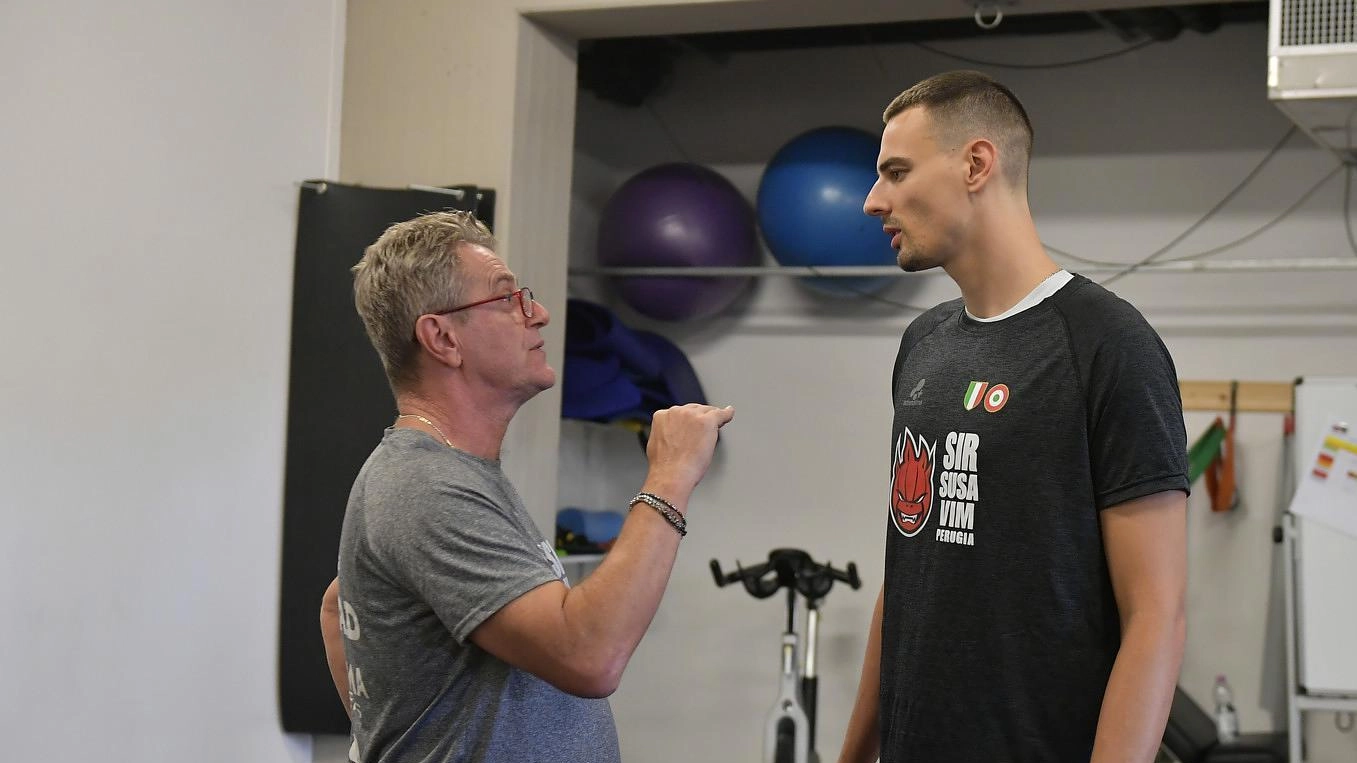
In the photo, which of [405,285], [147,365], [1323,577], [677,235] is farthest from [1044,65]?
[405,285]

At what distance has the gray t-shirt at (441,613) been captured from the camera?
4.65ft

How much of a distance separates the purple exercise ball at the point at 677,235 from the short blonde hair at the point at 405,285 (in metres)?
2.83

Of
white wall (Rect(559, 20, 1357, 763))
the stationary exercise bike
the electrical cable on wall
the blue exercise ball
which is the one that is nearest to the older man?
the stationary exercise bike

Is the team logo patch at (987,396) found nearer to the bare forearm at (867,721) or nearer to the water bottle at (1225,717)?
the bare forearm at (867,721)

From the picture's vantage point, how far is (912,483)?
171 cm

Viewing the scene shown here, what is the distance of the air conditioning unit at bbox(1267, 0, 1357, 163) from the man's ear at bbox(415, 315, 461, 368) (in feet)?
7.68

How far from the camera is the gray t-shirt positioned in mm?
1417

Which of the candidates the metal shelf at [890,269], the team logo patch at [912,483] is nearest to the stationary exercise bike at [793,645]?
the metal shelf at [890,269]

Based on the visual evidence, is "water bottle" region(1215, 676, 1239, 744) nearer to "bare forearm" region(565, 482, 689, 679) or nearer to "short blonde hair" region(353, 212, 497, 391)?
"bare forearm" region(565, 482, 689, 679)

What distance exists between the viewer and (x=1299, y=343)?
4.33 metres

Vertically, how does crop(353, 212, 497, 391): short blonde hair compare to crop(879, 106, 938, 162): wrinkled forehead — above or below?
below

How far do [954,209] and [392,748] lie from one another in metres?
0.98

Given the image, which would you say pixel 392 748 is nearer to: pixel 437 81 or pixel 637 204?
pixel 437 81

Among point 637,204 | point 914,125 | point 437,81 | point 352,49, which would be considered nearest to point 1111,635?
point 914,125
